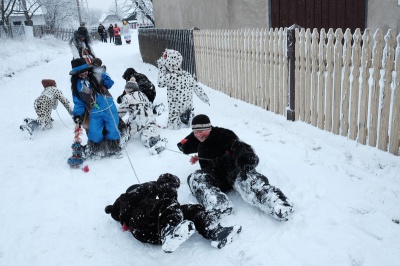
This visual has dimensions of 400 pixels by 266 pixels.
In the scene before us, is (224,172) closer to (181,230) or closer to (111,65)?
(181,230)

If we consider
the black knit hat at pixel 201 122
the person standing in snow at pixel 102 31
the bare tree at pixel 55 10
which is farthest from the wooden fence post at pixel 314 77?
the bare tree at pixel 55 10

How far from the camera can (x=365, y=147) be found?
4.52 metres

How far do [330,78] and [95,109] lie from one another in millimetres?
3567

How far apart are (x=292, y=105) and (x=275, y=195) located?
125 inches

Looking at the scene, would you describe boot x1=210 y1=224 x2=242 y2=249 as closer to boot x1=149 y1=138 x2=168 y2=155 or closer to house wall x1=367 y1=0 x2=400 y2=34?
boot x1=149 y1=138 x2=168 y2=155

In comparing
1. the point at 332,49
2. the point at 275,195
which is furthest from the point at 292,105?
the point at 275,195

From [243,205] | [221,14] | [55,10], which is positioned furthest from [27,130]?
[55,10]

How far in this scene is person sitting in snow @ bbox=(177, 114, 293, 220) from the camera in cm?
314

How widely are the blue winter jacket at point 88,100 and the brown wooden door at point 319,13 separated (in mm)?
Answer: 6731

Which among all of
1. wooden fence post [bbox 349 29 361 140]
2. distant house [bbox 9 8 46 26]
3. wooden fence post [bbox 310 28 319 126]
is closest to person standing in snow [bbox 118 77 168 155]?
wooden fence post [bbox 310 28 319 126]

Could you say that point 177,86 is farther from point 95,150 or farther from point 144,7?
point 144,7

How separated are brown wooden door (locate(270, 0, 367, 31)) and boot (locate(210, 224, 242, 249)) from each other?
27.9 ft

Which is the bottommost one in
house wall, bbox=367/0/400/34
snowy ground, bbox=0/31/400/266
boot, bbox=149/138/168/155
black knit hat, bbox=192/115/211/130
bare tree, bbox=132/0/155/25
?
snowy ground, bbox=0/31/400/266

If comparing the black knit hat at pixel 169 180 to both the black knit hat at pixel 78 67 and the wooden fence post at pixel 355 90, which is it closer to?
the black knit hat at pixel 78 67
